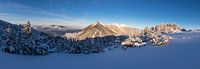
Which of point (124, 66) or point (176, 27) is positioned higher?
point (176, 27)

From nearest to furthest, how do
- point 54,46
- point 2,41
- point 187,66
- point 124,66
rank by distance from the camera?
point 187,66 → point 124,66 → point 2,41 → point 54,46

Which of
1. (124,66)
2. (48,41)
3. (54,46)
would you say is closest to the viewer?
(124,66)

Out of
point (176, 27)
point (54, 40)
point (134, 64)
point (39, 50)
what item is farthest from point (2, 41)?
point (176, 27)

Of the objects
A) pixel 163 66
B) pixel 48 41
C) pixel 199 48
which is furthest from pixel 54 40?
pixel 163 66

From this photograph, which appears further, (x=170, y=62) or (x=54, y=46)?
(x=54, y=46)

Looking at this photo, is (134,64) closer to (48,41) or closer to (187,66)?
(187,66)

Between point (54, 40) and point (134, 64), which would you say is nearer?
point (134, 64)

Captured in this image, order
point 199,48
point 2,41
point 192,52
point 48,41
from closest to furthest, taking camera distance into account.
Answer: point 192,52, point 199,48, point 2,41, point 48,41

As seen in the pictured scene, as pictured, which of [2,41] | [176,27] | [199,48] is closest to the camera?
[199,48]

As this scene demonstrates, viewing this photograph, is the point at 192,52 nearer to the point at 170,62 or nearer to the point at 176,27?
the point at 170,62
